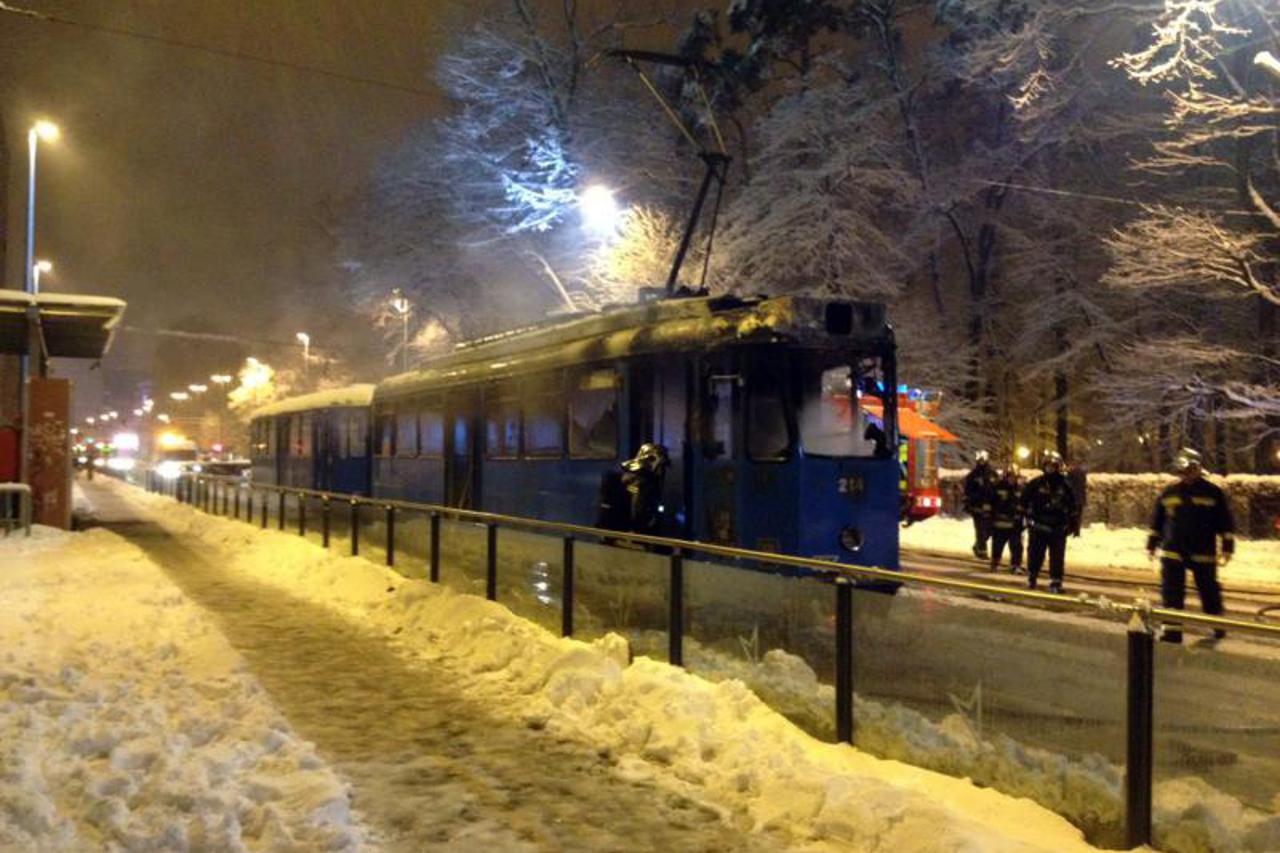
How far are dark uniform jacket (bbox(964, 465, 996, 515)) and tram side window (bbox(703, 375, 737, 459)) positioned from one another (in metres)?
8.71

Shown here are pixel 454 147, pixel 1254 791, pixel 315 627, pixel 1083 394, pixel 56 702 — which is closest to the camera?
pixel 1254 791

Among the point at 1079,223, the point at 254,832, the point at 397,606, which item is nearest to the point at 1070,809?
the point at 254,832

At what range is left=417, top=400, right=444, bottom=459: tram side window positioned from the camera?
19797 mm

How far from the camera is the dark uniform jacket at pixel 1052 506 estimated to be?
1478 centimetres

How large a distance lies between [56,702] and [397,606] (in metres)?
4.80

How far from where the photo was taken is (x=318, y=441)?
94.9 feet

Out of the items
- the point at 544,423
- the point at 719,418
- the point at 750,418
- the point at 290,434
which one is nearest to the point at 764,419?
the point at 750,418

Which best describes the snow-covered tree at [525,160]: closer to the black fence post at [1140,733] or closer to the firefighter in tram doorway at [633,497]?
the firefighter in tram doorway at [633,497]

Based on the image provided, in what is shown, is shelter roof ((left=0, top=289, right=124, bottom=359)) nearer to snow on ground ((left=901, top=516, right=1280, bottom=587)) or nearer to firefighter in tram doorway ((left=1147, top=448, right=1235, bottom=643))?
snow on ground ((left=901, top=516, right=1280, bottom=587))

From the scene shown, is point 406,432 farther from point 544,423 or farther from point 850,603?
point 850,603

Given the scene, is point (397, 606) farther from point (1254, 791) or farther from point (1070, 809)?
point (1254, 791)

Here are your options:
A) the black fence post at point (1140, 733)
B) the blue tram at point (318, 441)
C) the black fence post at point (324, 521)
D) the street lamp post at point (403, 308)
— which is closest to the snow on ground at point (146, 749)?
the black fence post at point (1140, 733)

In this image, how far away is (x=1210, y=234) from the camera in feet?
70.4

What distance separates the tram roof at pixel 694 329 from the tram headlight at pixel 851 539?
1932 millimetres
